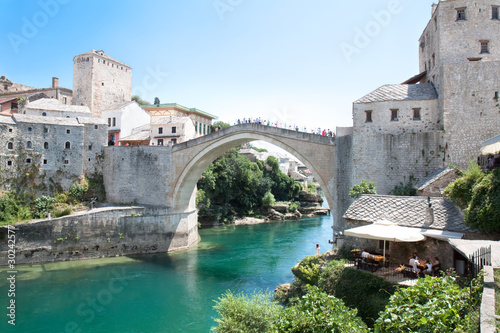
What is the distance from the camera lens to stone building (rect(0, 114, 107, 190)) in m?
25.1

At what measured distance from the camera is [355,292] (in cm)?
A: 1028

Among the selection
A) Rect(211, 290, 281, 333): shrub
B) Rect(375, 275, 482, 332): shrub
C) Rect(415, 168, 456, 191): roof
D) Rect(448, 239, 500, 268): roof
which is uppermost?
Rect(415, 168, 456, 191): roof

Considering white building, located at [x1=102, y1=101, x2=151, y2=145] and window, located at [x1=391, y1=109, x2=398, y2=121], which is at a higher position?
white building, located at [x1=102, y1=101, x2=151, y2=145]

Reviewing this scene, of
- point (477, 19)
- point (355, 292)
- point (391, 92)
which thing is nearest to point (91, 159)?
point (391, 92)

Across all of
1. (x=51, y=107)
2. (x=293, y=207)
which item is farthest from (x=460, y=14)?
(x=293, y=207)

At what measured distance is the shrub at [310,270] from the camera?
1433 centimetres

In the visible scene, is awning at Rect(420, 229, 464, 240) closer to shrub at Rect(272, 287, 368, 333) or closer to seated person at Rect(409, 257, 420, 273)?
seated person at Rect(409, 257, 420, 273)

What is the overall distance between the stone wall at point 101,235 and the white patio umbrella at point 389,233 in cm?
1842

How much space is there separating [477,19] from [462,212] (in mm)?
11600

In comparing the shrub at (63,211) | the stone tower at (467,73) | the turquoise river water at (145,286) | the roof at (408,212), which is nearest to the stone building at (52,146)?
the shrub at (63,211)

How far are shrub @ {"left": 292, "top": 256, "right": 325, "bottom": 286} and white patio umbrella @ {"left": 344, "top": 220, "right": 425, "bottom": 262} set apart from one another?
12.6ft

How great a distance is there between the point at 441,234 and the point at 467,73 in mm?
10219

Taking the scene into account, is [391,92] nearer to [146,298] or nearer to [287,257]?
[287,257]

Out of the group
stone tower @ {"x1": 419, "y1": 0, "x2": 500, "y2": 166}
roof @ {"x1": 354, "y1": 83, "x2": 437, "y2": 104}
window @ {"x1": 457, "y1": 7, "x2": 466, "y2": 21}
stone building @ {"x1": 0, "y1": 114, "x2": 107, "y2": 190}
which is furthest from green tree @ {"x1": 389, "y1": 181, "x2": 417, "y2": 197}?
stone building @ {"x1": 0, "y1": 114, "x2": 107, "y2": 190}
